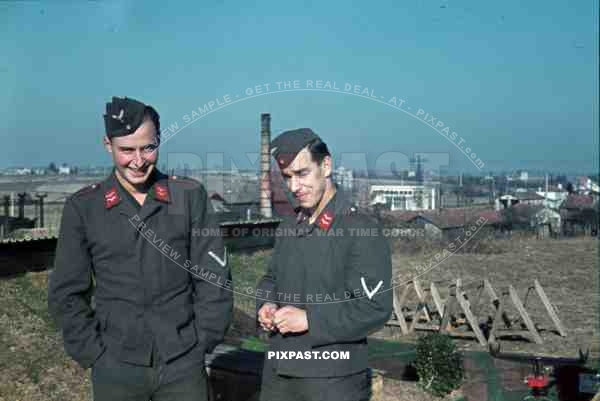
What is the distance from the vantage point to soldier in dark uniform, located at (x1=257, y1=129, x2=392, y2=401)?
2535 millimetres

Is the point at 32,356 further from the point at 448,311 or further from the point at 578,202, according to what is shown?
the point at 578,202

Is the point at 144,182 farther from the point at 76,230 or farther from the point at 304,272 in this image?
the point at 304,272

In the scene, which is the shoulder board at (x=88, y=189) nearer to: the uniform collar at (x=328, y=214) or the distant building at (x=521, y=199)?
the uniform collar at (x=328, y=214)

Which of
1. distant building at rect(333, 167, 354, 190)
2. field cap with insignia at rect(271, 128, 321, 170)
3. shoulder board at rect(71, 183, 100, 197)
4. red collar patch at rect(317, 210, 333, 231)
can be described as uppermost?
distant building at rect(333, 167, 354, 190)

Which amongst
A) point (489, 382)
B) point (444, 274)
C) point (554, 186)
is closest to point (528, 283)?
point (444, 274)

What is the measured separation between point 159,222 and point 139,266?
20 centimetres

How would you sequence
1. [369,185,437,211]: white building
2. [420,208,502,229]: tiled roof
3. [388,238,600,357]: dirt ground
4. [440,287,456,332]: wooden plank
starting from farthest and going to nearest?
[420,208,502,229]: tiled roof
[388,238,600,357]: dirt ground
[440,287,456,332]: wooden plank
[369,185,437,211]: white building

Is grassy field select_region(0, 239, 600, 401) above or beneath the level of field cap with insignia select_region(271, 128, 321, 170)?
beneath

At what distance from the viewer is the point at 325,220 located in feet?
8.85

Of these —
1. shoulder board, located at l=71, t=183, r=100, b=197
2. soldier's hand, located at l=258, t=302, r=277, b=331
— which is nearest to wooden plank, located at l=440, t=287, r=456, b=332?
soldier's hand, located at l=258, t=302, r=277, b=331

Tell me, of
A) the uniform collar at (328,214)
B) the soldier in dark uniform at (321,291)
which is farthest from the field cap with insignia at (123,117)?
the uniform collar at (328,214)

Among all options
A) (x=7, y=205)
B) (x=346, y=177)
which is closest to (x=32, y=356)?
(x=346, y=177)

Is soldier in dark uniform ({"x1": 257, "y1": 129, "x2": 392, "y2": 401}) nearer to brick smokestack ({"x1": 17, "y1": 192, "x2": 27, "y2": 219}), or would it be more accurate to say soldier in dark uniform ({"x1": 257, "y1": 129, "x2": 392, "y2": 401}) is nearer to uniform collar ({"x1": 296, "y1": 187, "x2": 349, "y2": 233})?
uniform collar ({"x1": 296, "y1": 187, "x2": 349, "y2": 233})

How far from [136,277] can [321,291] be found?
0.79 metres
